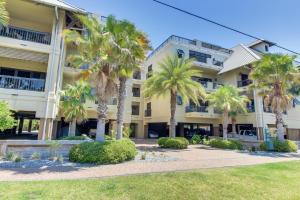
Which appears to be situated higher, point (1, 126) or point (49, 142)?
point (1, 126)

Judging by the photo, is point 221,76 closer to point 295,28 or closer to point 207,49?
point 207,49

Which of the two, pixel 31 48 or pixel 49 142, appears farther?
pixel 31 48

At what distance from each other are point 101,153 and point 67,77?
1603 cm

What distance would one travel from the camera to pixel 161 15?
37.2ft

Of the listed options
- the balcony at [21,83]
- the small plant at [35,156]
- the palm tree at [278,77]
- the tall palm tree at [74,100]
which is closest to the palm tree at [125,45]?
the small plant at [35,156]

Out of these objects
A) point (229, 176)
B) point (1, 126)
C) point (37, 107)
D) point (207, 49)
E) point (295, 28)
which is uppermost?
point (207, 49)

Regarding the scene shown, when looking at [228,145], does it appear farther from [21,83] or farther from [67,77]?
[21,83]

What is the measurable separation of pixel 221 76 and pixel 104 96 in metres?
25.1

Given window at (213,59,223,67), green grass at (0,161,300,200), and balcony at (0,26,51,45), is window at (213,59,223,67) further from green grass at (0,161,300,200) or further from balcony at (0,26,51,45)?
green grass at (0,161,300,200)

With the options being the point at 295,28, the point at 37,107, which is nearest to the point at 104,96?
the point at 37,107

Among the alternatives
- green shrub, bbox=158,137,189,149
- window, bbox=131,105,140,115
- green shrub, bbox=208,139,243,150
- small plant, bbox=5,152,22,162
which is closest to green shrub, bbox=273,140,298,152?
green shrub, bbox=208,139,243,150

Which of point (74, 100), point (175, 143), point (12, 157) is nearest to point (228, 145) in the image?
point (175, 143)

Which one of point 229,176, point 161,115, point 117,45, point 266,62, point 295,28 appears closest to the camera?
point 229,176

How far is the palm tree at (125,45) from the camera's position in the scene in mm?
12867
